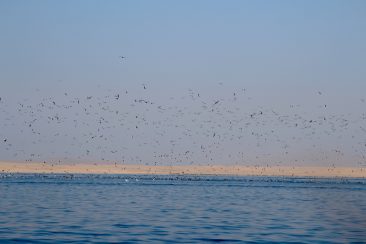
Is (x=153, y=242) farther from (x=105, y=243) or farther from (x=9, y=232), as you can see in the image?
(x=9, y=232)

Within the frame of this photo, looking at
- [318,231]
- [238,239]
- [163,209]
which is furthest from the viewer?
[163,209]

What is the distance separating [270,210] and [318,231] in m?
18.4

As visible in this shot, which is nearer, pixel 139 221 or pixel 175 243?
pixel 175 243

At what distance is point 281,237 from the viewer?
3950cm

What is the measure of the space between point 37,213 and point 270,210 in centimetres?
1979

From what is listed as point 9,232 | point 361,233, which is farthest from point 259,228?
point 9,232

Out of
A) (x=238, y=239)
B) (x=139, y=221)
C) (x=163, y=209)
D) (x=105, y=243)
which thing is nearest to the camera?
(x=105, y=243)

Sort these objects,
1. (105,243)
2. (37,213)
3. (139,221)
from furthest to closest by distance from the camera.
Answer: (37,213)
(139,221)
(105,243)

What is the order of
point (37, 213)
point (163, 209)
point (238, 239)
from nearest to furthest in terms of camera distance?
point (238, 239)
point (37, 213)
point (163, 209)

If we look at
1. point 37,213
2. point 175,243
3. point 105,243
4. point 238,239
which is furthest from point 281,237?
point 37,213

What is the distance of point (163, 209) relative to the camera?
60.7m

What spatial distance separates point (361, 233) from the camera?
40.3 meters

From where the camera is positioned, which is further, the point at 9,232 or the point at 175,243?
the point at 9,232

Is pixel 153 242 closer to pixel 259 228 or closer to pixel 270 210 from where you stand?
pixel 259 228
